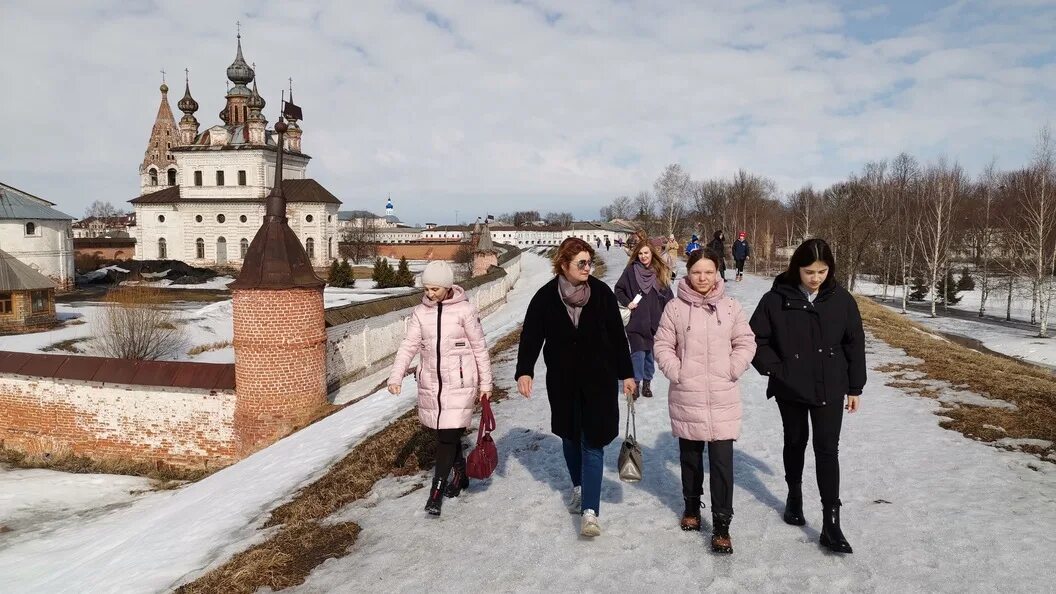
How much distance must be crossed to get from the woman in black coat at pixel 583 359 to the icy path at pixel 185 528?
9.44 feet

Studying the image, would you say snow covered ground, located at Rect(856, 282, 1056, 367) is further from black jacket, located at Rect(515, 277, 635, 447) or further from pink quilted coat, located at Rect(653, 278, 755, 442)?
black jacket, located at Rect(515, 277, 635, 447)

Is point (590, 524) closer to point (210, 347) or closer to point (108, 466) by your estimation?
point (108, 466)

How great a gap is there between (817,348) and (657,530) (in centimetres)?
161

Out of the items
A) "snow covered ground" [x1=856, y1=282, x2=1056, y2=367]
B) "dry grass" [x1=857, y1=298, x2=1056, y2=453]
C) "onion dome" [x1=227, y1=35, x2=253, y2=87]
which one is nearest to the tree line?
"snow covered ground" [x1=856, y1=282, x2=1056, y2=367]

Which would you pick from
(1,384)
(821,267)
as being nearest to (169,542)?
(821,267)

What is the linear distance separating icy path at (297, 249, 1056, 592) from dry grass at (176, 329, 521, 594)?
19cm

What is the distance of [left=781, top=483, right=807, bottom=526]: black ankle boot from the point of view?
4.27 m

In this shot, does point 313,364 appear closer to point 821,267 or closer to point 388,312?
point 388,312

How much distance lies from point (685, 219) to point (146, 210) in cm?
4871

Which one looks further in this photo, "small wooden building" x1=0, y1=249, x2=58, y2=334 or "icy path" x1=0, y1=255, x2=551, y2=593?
"small wooden building" x1=0, y1=249, x2=58, y2=334

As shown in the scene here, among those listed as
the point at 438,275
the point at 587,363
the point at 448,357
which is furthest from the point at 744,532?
the point at 438,275

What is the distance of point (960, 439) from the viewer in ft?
19.5

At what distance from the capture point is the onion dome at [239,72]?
55.7 meters

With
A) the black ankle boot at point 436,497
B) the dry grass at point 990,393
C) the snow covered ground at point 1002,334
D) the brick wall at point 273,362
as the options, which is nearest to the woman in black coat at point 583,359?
the black ankle boot at point 436,497
